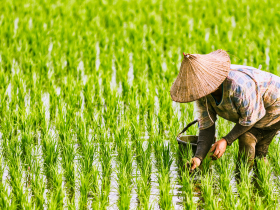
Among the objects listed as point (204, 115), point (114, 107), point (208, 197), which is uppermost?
point (114, 107)

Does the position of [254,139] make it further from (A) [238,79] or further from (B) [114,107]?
(B) [114,107]

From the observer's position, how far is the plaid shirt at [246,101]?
9.37 ft

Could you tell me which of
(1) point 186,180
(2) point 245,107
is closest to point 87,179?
(1) point 186,180

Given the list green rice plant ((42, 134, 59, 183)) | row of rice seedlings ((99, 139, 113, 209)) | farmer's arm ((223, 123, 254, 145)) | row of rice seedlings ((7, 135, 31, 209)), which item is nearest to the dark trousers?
farmer's arm ((223, 123, 254, 145))

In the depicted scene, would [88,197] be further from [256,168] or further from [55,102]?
[55,102]

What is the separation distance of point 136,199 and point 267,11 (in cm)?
646

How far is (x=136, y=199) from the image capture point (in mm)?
3100

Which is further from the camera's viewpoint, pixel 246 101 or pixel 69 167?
pixel 69 167

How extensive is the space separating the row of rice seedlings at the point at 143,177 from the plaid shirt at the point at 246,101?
50 cm

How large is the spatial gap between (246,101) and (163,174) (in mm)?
699

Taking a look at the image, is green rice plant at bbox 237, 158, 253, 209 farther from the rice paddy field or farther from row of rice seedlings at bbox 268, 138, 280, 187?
row of rice seedlings at bbox 268, 138, 280, 187

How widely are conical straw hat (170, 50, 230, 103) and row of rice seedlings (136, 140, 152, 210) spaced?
0.62 meters

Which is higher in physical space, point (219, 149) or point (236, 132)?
point (236, 132)

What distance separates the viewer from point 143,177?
3.14m
